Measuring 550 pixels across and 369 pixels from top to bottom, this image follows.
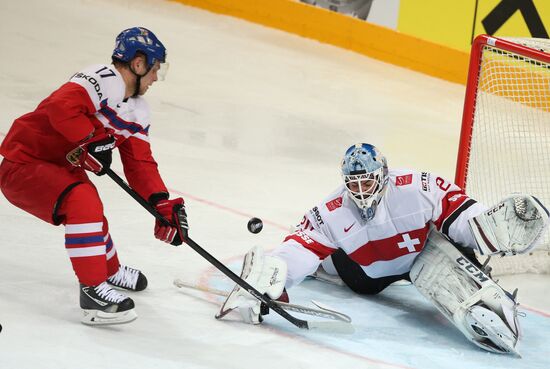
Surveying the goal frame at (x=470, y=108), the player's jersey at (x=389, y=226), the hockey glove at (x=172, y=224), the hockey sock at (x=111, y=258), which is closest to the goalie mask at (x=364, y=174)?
the player's jersey at (x=389, y=226)

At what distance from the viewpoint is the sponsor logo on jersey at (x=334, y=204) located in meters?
4.47

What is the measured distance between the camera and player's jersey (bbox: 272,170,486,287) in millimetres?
4379

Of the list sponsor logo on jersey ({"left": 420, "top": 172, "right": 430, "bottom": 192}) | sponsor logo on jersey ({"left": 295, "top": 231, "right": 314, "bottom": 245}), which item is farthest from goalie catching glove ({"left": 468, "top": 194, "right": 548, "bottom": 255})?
sponsor logo on jersey ({"left": 295, "top": 231, "right": 314, "bottom": 245})

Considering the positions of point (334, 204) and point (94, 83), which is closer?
point (94, 83)

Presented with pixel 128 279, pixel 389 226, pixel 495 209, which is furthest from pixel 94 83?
pixel 495 209

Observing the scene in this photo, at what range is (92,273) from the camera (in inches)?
153

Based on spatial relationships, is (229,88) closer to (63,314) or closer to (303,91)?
(303,91)

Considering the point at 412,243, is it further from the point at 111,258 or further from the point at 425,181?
the point at 111,258

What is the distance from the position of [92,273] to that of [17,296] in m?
0.40

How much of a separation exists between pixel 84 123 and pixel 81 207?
30 cm

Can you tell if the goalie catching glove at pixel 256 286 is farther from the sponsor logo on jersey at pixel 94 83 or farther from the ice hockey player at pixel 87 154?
the sponsor logo on jersey at pixel 94 83

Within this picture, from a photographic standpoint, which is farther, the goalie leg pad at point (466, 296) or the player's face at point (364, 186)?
the player's face at point (364, 186)

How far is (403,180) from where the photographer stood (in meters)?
4.44

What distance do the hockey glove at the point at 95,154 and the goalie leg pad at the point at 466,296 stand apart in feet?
4.51
